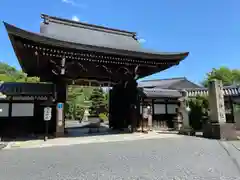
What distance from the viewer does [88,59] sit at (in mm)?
9680

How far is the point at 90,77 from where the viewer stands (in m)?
11.2

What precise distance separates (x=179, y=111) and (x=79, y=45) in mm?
7290

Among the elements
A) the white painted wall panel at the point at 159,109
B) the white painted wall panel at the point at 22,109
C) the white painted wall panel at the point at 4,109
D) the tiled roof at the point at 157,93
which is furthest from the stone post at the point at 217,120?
the white painted wall panel at the point at 4,109

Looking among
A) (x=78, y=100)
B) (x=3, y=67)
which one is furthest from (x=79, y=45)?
(x=3, y=67)

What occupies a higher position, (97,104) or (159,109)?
(97,104)

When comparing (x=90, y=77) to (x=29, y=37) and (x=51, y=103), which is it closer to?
(x=51, y=103)

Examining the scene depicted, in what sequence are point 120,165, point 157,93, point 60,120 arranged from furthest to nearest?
point 157,93 < point 60,120 < point 120,165

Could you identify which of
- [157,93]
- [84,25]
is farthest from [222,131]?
[84,25]

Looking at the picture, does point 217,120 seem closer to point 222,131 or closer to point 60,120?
point 222,131

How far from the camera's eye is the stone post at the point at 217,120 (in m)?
9.27

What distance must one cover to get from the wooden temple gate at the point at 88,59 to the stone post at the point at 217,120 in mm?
2365

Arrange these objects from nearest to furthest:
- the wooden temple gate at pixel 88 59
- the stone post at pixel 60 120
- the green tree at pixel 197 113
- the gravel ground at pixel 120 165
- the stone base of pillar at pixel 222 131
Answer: the gravel ground at pixel 120 165, the wooden temple gate at pixel 88 59, the stone base of pillar at pixel 222 131, the stone post at pixel 60 120, the green tree at pixel 197 113

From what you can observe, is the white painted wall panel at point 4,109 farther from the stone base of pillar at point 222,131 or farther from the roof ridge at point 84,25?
the stone base of pillar at point 222,131

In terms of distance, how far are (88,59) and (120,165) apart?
612 centimetres
